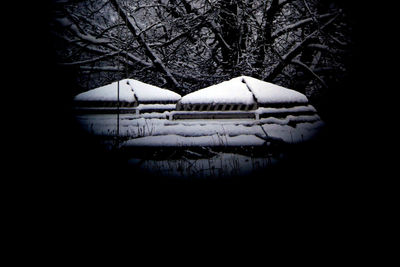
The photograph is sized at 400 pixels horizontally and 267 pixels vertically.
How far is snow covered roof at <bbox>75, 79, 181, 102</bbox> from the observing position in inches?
116

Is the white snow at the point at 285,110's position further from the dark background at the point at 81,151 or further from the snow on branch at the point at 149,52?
the snow on branch at the point at 149,52

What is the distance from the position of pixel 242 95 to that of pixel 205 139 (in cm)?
72

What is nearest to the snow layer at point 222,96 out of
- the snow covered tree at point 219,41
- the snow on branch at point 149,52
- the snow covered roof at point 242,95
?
the snow covered roof at point 242,95

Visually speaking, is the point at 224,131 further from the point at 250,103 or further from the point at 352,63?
the point at 352,63

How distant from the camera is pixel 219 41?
6738 millimetres

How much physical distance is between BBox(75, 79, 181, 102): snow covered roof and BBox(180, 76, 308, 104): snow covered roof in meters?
0.59

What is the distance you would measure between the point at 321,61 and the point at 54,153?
285 inches

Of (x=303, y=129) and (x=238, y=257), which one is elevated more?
(x=303, y=129)

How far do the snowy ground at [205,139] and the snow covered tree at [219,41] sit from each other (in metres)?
3.63

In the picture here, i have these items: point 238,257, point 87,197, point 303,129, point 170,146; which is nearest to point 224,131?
point 170,146

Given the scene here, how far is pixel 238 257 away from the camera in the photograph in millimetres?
1523

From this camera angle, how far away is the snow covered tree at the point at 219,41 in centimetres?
589

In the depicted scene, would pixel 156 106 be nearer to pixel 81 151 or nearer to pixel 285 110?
pixel 81 151

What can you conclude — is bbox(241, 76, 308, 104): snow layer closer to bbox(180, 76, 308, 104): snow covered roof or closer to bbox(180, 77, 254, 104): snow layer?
bbox(180, 76, 308, 104): snow covered roof
